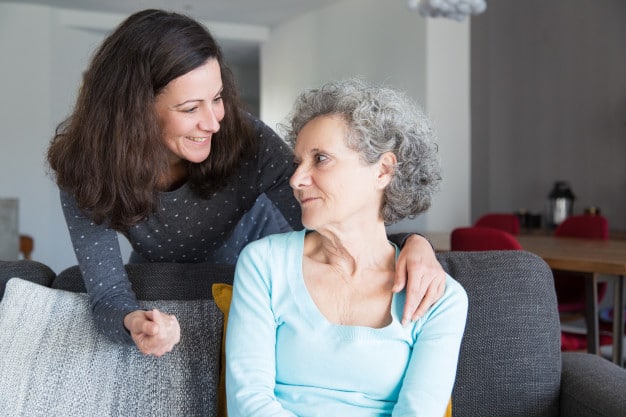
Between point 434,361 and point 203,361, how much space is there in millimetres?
579

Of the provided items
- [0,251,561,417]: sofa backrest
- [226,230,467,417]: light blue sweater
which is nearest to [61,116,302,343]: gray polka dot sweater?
[0,251,561,417]: sofa backrest

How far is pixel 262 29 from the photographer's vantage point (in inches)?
360

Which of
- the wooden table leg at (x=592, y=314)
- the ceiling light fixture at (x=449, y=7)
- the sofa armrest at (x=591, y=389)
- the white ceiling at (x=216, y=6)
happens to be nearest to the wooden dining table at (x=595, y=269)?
the wooden table leg at (x=592, y=314)

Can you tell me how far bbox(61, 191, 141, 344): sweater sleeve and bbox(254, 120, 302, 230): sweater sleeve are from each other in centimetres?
41

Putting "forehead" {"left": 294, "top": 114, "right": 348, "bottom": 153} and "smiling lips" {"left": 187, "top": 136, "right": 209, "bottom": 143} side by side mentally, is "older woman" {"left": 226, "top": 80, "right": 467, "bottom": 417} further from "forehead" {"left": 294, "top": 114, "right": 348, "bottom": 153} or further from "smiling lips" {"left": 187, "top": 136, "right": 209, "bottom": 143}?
"smiling lips" {"left": 187, "top": 136, "right": 209, "bottom": 143}

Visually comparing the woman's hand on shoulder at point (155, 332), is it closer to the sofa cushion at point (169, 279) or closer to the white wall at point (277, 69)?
the sofa cushion at point (169, 279)

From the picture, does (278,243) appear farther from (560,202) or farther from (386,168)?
(560,202)

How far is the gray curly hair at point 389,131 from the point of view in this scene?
1574mm

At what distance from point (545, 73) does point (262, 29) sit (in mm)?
3894

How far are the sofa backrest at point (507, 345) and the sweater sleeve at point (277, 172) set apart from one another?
1.40 ft

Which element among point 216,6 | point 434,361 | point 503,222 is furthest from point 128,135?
point 216,6

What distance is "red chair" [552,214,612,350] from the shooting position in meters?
3.63

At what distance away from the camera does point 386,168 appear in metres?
1.62

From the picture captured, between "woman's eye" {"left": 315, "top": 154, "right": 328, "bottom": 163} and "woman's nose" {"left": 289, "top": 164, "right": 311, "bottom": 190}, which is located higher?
"woman's eye" {"left": 315, "top": 154, "right": 328, "bottom": 163}
